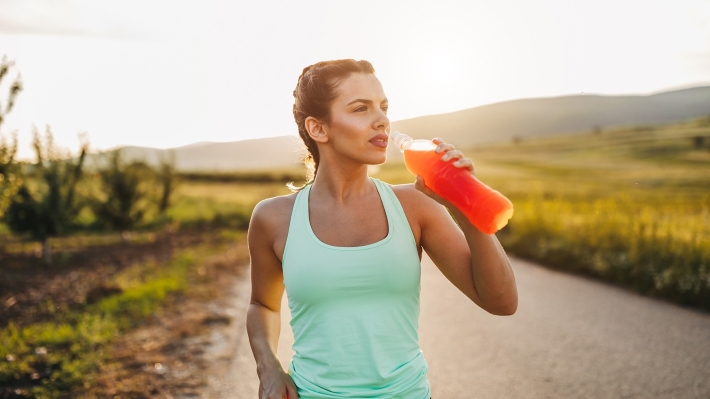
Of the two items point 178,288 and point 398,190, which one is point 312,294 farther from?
point 178,288

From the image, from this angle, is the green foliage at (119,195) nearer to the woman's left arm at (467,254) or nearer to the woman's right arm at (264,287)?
the woman's right arm at (264,287)

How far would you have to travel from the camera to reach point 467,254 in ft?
7.03

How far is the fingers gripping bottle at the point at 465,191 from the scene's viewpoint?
74.1 inches

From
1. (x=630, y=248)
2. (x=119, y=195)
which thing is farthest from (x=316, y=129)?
(x=119, y=195)

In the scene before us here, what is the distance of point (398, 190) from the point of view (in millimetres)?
2312

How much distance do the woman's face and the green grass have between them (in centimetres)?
396

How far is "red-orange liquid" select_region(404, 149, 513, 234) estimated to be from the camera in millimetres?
1881

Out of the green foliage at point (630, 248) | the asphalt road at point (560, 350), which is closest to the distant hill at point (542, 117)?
the green foliage at point (630, 248)

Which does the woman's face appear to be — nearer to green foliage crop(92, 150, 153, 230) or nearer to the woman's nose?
the woman's nose

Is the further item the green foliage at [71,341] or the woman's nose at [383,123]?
the green foliage at [71,341]

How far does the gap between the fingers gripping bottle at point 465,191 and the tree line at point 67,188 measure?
588cm

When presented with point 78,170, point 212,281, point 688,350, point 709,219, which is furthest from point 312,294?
point 78,170

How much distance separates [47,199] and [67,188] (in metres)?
0.61

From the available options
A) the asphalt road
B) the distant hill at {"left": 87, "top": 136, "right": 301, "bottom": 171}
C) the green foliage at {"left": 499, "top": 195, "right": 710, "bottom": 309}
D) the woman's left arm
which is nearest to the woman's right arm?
the woman's left arm
